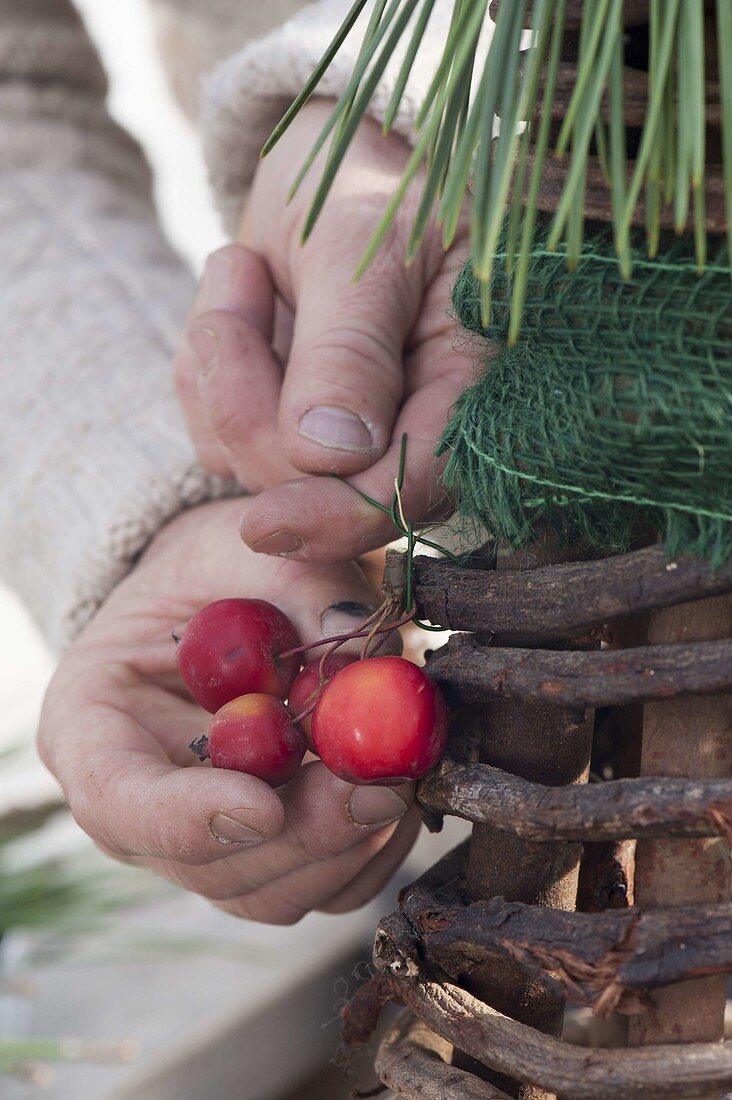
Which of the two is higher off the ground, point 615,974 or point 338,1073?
point 615,974

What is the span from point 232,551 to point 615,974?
0.33 m

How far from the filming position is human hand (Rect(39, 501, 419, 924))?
400 millimetres

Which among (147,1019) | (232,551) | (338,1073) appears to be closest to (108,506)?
(232,551)

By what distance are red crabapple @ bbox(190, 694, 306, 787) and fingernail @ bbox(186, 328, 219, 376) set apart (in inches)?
7.6

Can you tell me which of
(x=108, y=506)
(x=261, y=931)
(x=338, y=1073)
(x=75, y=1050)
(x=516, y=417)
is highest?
(x=516, y=417)

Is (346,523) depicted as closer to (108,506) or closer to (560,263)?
(560,263)

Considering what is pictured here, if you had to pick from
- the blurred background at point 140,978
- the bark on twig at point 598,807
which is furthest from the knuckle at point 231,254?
the blurred background at point 140,978

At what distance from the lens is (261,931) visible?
3.56 feet

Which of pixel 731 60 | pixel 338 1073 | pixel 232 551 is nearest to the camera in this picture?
pixel 731 60

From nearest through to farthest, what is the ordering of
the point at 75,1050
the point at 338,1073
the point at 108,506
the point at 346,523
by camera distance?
the point at 346,523, the point at 108,506, the point at 75,1050, the point at 338,1073

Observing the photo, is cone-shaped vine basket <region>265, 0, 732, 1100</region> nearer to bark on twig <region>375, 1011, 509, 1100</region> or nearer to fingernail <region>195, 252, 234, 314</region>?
bark on twig <region>375, 1011, 509, 1100</region>

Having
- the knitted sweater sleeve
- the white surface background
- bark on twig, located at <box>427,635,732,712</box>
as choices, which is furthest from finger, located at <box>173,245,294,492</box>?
the white surface background

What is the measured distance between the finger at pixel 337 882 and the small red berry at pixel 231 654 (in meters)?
0.10

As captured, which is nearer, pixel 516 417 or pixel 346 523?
pixel 516 417
